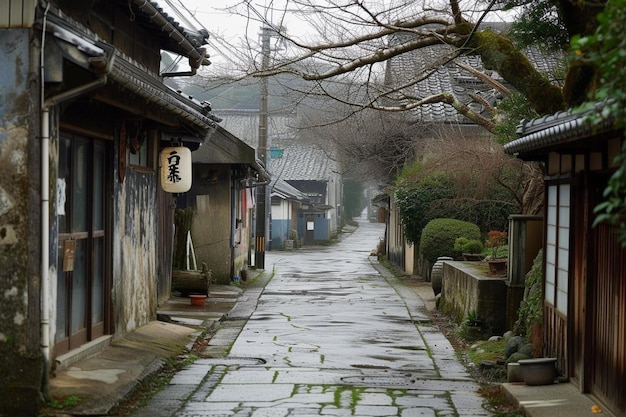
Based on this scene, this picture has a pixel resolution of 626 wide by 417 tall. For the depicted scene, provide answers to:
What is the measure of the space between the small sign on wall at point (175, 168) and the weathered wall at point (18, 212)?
7.37m

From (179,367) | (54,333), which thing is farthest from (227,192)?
(54,333)

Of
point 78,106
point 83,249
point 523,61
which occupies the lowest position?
point 83,249

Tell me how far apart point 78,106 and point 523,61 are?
21.1ft

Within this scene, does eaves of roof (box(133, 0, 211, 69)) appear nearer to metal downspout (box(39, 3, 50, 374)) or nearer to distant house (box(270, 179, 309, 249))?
metal downspout (box(39, 3, 50, 374))

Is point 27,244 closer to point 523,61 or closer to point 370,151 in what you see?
point 523,61

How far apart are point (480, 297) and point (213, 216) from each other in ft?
42.2

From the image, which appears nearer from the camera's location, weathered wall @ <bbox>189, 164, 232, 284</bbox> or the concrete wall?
the concrete wall

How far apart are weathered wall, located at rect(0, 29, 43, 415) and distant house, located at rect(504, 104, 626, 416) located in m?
5.24

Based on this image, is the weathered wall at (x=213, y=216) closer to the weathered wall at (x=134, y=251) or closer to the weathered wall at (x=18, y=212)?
the weathered wall at (x=134, y=251)

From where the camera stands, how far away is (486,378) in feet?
41.8

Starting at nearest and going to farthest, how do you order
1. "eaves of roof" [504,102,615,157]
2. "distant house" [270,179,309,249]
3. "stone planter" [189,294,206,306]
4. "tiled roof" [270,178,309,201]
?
"eaves of roof" [504,102,615,157], "stone planter" [189,294,206,306], "distant house" [270,179,309,249], "tiled roof" [270,178,309,201]

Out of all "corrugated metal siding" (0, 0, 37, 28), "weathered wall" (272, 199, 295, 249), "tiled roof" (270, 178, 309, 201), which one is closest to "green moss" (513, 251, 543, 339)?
"corrugated metal siding" (0, 0, 37, 28)

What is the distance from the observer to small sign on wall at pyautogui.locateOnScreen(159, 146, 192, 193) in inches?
652

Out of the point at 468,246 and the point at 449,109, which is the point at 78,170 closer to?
the point at 468,246
